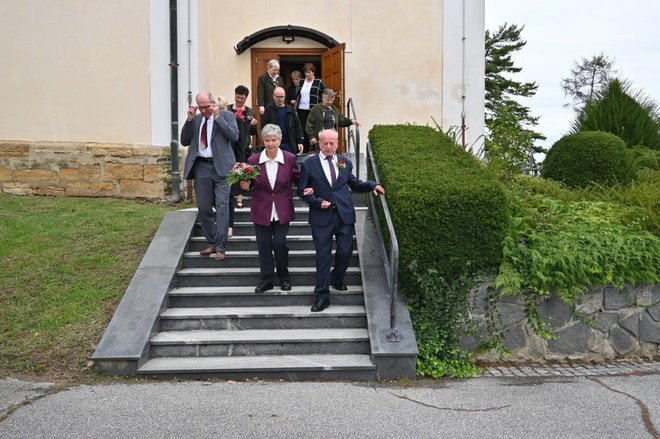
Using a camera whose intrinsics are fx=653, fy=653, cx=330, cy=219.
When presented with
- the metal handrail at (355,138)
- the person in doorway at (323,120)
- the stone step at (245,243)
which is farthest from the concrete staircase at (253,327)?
the person in doorway at (323,120)

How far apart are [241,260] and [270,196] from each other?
110 centimetres

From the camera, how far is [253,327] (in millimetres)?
6203

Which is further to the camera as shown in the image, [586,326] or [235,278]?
[235,278]

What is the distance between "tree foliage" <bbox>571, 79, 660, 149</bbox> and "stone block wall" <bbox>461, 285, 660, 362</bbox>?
719cm

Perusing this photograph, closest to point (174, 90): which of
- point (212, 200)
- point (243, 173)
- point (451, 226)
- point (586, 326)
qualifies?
point (212, 200)

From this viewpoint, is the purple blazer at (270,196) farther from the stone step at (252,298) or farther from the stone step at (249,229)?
the stone step at (249,229)

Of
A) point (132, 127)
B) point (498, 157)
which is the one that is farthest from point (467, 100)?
point (132, 127)

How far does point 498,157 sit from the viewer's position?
28.9ft

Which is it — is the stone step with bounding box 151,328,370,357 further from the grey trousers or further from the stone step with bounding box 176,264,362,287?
the grey trousers

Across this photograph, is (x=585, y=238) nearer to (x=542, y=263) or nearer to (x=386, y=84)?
(x=542, y=263)

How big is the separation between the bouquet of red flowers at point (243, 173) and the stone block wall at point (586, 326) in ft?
7.83

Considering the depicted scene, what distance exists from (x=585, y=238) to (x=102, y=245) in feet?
17.8

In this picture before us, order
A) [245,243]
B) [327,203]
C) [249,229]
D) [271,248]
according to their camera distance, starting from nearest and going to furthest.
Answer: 1. [327,203]
2. [271,248]
3. [245,243]
4. [249,229]

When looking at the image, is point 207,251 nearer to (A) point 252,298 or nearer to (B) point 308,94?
(A) point 252,298
